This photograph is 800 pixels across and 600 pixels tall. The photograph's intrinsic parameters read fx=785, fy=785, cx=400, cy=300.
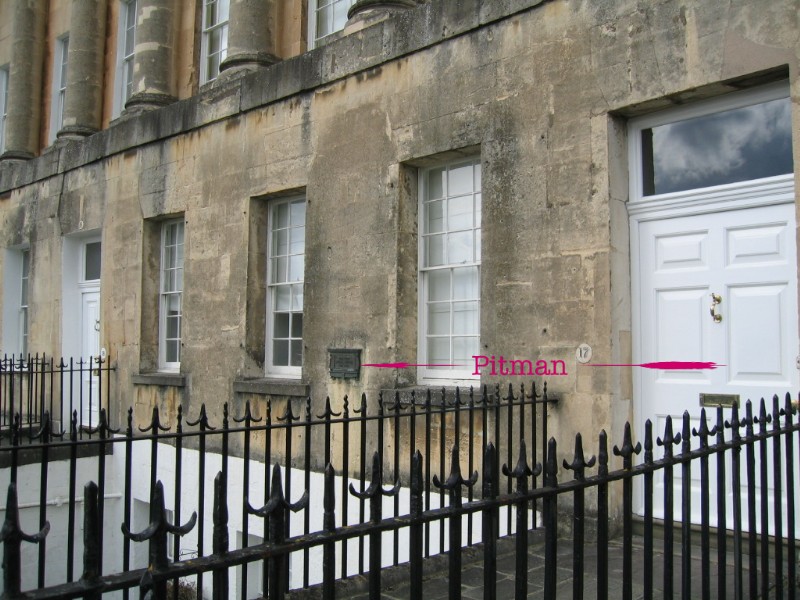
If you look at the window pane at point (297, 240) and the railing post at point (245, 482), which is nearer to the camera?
the railing post at point (245, 482)

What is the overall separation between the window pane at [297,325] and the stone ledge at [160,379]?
1.92 m

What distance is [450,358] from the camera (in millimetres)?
7727

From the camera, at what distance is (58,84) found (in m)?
15.3

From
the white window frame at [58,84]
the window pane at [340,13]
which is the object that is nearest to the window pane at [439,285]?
the window pane at [340,13]

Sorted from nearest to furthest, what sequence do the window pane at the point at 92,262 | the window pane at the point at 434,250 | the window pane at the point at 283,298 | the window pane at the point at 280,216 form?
the window pane at the point at 434,250 < the window pane at the point at 283,298 < the window pane at the point at 280,216 < the window pane at the point at 92,262

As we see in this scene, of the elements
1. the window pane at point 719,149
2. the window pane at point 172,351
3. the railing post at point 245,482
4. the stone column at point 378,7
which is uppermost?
the stone column at point 378,7

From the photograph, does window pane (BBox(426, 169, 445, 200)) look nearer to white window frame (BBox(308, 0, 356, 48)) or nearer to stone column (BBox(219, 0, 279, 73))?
white window frame (BBox(308, 0, 356, 48))

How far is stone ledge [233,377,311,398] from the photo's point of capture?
8.67 m

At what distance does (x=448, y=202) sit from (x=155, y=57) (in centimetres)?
642

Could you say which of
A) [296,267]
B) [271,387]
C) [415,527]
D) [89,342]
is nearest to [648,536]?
[415,527]

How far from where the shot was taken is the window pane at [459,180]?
7715mm

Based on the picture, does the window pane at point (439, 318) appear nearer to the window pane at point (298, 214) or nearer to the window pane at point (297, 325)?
the window pane at point (297, 325)

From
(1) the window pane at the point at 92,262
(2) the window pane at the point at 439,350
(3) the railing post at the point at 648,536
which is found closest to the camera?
(3) the railing post at the point at 648,536

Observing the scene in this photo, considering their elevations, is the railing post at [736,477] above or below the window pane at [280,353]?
below
